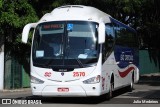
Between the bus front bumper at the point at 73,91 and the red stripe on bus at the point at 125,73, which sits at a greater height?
the red stripe on bus at the point at 125,73

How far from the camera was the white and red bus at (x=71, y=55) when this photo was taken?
580 inches

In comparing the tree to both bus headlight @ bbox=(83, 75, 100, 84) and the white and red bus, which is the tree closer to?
the white and red bus

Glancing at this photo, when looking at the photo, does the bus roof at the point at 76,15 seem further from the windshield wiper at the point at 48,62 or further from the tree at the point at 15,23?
the tree at the point at 15,23

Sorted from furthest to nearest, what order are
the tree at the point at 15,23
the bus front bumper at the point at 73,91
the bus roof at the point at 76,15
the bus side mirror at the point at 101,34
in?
the tree at the point at 15,23, the bus roof at the point at 76,15, the bus front bumper at the point at 73,91, the bus side mirror at the point at 101,34

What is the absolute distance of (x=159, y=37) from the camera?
128ft

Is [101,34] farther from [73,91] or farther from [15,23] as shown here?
[15,23]

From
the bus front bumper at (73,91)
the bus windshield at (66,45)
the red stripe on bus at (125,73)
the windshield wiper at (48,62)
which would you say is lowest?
the bus front bumper at (73,91)

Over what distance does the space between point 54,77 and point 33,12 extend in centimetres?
1014

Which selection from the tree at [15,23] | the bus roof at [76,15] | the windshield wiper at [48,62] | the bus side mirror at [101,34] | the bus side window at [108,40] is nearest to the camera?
the bus side mirror at [101,34]

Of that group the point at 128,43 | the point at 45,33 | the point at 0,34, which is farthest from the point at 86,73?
the point at 0,34

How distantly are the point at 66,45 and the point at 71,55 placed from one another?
1.38 feet

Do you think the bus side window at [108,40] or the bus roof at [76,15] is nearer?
the bus roof at [76,15]

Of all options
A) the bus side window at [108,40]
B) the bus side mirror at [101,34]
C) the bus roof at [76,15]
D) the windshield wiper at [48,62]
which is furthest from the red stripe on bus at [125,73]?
the windshield wiper at [48,62]

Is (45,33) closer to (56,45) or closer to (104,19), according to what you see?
(56,45)
